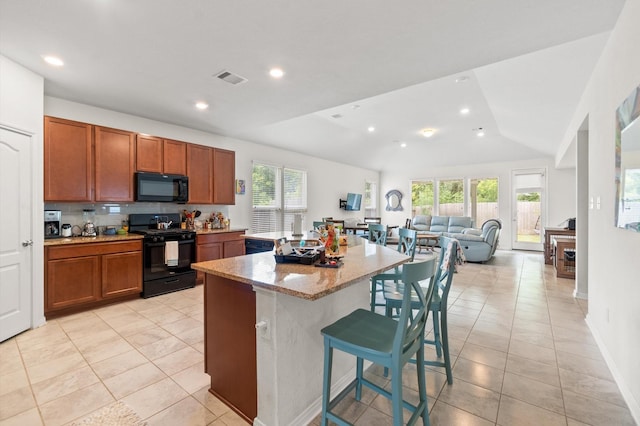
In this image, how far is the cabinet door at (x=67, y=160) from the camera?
10.8ft

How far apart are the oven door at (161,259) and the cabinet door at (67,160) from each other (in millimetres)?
980

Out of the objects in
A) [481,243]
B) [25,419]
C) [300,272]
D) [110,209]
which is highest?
[110,209]

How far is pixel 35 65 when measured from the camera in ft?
9.30

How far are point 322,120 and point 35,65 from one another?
14.8 ft

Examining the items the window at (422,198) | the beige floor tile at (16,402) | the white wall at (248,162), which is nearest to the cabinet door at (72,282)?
the white wall at (248,162)

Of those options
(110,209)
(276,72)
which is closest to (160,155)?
(110,209)

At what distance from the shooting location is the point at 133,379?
2127mm

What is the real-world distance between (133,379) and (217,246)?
2659 millimetres

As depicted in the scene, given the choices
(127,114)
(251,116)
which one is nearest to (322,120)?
(251,116)

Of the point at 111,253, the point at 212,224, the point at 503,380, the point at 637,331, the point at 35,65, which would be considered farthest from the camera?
the point at 212,224

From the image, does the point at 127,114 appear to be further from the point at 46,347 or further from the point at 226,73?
the point at 46,347

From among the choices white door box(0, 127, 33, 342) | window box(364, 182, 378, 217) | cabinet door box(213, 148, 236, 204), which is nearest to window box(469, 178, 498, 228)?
window box(364, 182, 378, 217)

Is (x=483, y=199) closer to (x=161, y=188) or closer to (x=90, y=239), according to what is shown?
(x=161, y=188)

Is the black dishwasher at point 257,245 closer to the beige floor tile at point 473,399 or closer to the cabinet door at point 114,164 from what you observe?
the cabinet door at point 114,164
